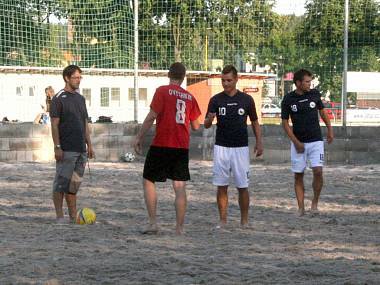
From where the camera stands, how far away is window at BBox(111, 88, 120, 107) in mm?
19644

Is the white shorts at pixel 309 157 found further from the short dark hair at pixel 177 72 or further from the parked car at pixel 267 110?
the parked car at pixel 267 110

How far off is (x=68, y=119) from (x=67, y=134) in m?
0.16

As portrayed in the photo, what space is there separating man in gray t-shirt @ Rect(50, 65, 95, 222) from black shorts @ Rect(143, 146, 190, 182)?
1.05 meters

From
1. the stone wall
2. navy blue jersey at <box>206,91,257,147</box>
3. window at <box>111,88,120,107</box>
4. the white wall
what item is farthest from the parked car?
navy blue jersey at <box>206,91,257,147</box>

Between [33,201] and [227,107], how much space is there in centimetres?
338

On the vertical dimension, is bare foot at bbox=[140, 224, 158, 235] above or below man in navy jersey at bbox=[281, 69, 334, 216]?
below

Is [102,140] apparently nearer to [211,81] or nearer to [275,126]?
[211,81]

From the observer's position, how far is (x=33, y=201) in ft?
34.2

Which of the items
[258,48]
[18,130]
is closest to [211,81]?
[258,48]

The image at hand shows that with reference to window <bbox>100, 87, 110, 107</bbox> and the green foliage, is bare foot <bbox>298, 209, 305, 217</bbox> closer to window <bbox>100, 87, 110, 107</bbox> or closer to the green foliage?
the green foliage

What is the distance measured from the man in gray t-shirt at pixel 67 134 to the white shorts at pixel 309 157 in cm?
255

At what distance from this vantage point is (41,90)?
20734 mm

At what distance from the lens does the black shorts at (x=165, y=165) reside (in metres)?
7.79

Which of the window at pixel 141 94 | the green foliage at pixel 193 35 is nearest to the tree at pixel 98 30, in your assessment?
the green foliage at pixel 193 35
